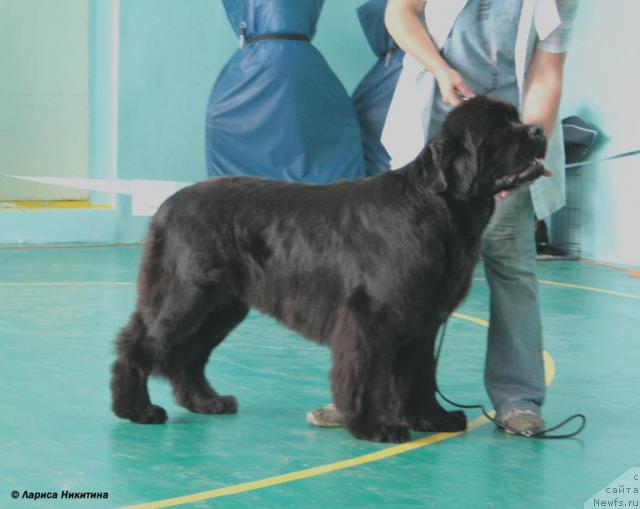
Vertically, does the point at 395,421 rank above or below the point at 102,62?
below

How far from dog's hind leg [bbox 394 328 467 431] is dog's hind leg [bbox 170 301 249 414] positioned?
724mm

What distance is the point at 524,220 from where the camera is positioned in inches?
162

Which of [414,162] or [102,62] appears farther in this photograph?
[102,62]

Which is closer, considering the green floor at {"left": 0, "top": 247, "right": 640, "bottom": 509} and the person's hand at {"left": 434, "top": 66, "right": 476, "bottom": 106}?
the green floor at {"left": 0, "top": 247, "right": 640, "bottom": 509}

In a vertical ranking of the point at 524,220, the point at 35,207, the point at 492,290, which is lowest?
the point at 35,207

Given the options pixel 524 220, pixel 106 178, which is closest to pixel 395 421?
pixel 524 220

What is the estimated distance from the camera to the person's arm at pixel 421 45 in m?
3.91

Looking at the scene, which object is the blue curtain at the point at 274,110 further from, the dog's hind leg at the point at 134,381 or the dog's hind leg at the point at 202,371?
the dog's hind leg at the point at 134,381

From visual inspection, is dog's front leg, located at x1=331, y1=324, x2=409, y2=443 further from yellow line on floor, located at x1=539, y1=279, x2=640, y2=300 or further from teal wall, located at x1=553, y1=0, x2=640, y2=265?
teal wall, located at x1=553, y1=0, x2=640, y2=265

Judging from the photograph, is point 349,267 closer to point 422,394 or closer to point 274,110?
point 422,394

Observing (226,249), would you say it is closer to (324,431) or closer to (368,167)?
(324,431)

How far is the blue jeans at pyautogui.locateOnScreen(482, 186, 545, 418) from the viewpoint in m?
4.10

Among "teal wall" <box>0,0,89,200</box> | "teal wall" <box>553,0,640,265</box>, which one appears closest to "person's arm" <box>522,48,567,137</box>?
"teal wall" <box>553,0,640,265</box>

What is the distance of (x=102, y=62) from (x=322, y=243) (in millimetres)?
7310
